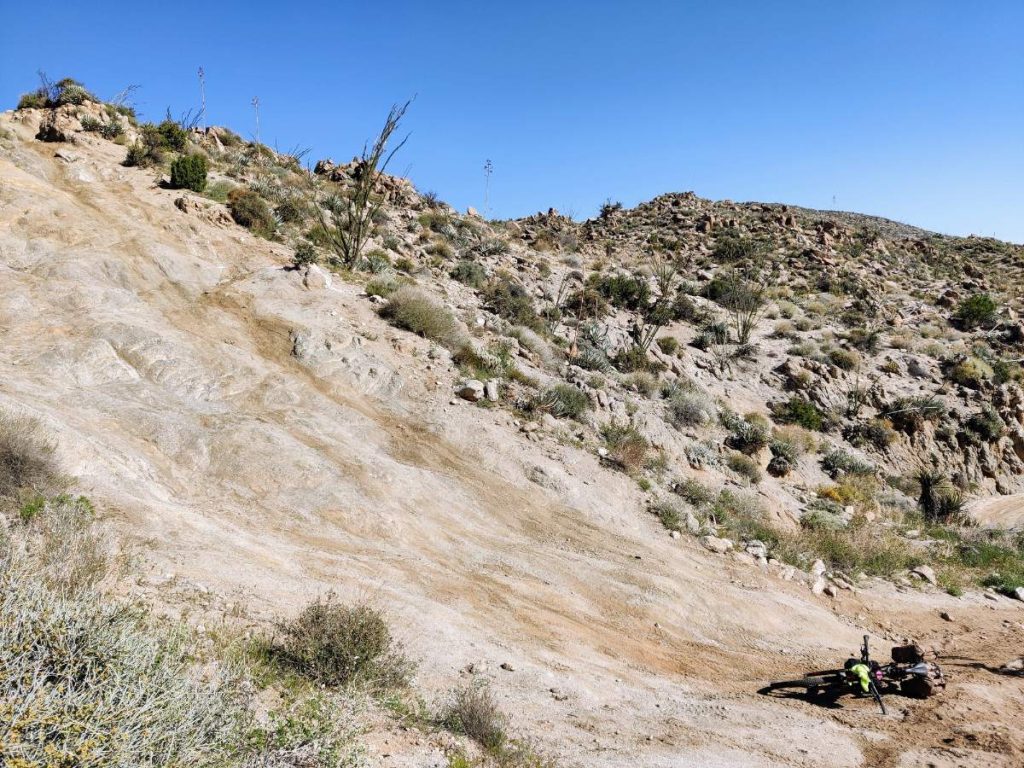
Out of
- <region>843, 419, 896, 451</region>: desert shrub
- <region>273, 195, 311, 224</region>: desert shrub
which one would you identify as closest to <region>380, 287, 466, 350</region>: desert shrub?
<region>273, 195, 311, 224</region>: desert shrub

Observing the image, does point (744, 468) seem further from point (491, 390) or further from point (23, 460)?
point (23, 460)

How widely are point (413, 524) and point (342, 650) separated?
13.7ft

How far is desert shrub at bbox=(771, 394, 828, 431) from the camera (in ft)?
60.8

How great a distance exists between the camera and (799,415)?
18672 millimetres

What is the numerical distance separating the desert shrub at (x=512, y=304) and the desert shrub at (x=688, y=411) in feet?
17.4

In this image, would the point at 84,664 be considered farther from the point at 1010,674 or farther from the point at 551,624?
the point at 1010,674

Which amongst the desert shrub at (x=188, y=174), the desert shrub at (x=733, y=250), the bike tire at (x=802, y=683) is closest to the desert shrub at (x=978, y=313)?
the desert shrub at (x=733, y=250)

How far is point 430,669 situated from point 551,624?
230cm

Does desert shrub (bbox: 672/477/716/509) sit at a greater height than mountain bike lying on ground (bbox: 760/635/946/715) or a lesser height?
greater

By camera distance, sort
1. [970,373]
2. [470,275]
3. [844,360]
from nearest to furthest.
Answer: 1. [470,275]
2. [970,373]
3. [844,360]

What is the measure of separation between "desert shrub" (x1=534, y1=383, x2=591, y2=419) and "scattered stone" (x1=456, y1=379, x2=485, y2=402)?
142cm

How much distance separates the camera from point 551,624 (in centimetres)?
747

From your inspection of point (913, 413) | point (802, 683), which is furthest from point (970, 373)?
point (802, 683)

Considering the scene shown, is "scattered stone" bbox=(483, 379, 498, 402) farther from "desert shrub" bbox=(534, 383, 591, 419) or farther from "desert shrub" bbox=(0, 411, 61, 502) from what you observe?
"desert shrub" bbox=(0, 411, 61, 502)
